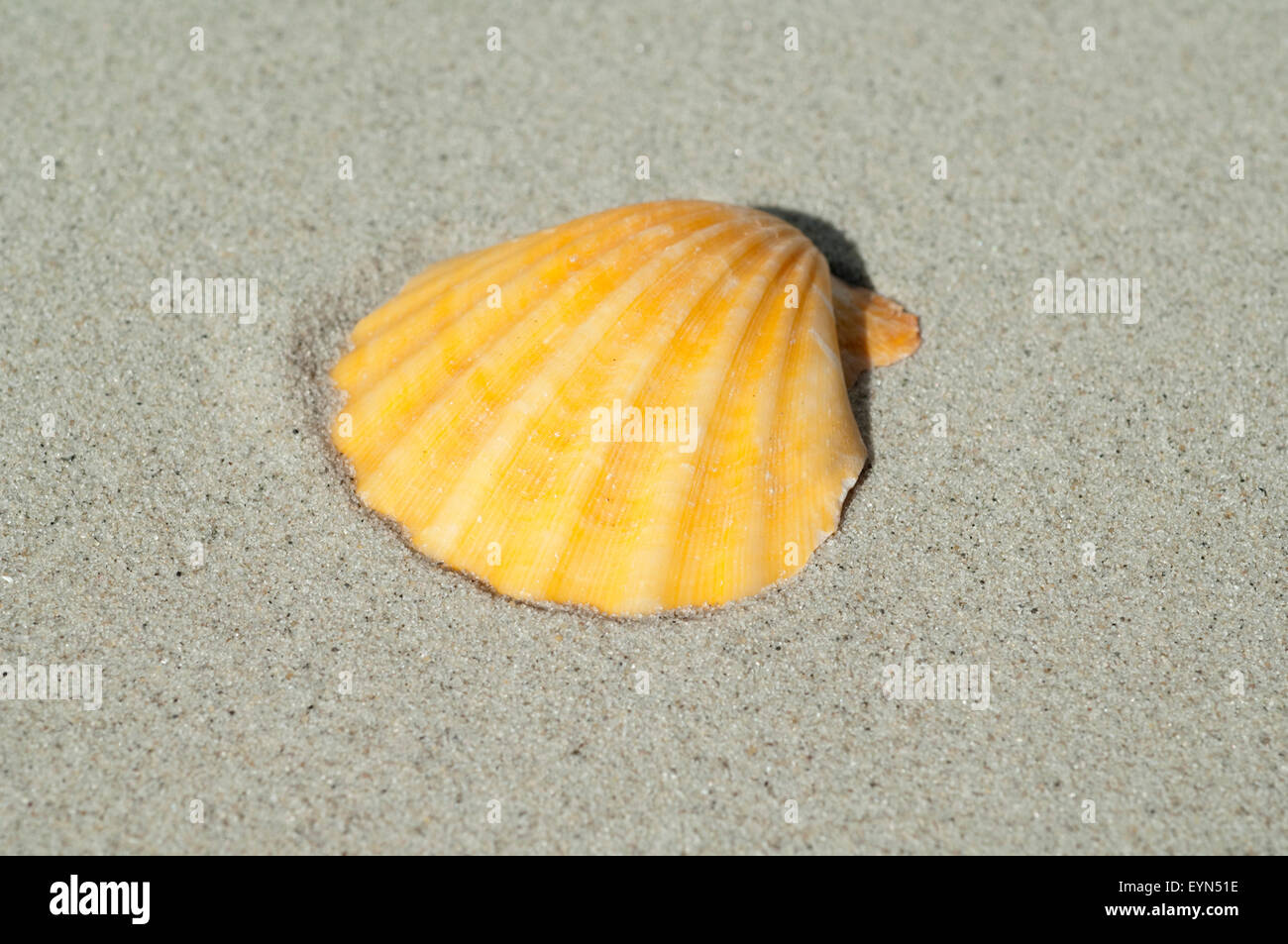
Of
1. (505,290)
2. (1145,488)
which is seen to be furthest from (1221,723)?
(505,290)

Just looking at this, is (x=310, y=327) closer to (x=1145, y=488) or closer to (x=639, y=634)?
(x=639, y=634)

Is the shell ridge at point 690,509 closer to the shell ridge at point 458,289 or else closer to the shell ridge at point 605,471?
the shell ridge at point 605,471

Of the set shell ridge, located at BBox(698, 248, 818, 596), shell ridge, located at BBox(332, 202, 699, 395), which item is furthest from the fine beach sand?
shell ridge, located at BBox(332, 202, 699, 395)

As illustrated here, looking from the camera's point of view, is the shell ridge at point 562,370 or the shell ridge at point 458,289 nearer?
the shell ridge at point 562,370

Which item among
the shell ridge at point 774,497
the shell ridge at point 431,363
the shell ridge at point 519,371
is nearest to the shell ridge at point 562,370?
the shell ridge at point 519,371

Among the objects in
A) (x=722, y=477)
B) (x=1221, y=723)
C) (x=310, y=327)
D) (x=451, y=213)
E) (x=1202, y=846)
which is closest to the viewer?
(x=1202, y=846)

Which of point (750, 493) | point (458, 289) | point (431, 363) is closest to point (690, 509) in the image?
point (750, 493)

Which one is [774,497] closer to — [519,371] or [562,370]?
[562,370]
